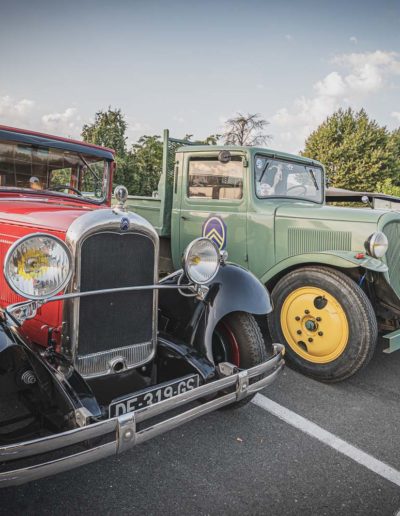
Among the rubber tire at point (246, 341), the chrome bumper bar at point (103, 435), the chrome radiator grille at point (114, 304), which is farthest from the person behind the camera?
the rubber tire at point (246, 341)

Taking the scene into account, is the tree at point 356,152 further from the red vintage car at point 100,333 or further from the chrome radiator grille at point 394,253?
the red vintage car at point 100,333

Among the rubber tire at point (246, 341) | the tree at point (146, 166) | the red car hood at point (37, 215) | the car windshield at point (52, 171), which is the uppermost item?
the tree at point (146, 166)

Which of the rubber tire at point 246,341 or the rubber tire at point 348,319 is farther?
the rubber tire at point 348,319

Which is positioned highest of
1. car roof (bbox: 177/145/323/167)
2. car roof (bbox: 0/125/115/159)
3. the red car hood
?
car roof (bbox: 177/145/323/167)

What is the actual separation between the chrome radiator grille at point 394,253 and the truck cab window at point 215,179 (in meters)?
1.39

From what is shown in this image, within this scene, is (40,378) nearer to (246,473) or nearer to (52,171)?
(246,473)

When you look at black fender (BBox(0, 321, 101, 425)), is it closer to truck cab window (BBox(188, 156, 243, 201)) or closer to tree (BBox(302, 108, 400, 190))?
truck cab window (BBox(188, 156, 243, 201))

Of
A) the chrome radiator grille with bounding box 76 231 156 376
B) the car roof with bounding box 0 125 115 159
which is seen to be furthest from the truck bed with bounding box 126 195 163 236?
the chrome radiator grille with bounding box 76 231 156 376

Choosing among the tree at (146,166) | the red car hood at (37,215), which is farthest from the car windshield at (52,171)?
the tree at (146,166)

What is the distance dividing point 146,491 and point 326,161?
2550 centimetres

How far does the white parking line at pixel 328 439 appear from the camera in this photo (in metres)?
1.95

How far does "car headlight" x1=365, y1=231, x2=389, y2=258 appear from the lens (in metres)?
2.97

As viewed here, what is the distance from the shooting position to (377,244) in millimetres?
2965

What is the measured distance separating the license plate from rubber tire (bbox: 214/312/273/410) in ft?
1.36
